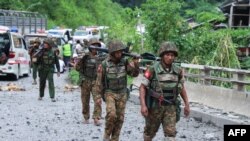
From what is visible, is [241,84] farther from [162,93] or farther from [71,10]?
[71,10]

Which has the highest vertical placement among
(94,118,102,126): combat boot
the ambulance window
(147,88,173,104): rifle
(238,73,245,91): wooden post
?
the ambulance window

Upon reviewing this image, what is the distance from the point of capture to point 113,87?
1027 cm

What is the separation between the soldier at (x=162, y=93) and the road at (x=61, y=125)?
8.99 ft

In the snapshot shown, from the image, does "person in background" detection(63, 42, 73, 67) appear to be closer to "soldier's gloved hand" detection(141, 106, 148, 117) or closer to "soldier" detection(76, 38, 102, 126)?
"soldier" detection(76, 38, 102, 126)

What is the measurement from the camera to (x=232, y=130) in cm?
704

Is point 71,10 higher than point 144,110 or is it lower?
higher

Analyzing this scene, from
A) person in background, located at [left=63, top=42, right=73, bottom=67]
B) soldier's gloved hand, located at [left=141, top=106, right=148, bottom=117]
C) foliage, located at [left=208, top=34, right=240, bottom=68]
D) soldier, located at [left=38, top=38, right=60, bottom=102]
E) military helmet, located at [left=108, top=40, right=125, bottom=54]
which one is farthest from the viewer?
person in background, located at [left=63, top=42, right=73, bottom=67]

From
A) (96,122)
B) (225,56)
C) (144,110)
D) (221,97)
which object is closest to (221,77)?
(221,97)

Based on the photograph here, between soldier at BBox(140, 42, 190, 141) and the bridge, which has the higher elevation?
soldier at BBox(140, 42, 190, 141)

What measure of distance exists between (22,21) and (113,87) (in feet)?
83.9

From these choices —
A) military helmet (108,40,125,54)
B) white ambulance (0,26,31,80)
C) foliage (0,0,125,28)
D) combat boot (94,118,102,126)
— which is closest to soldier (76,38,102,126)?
combat boot (94,118,102,126)

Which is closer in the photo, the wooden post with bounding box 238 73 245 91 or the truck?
the wooden post with bounding box 238 73 245 91

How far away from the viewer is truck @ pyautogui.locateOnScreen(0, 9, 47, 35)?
3274cm

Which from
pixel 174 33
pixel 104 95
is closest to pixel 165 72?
pixel 104 95
